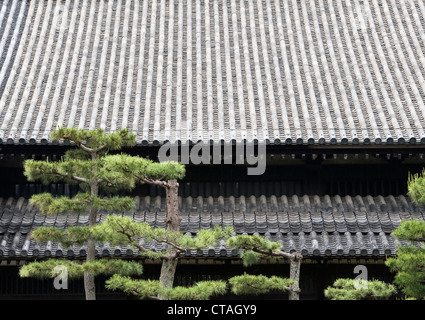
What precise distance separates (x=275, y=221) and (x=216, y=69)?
12.4 feet

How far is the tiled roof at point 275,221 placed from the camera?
1245 centimetres

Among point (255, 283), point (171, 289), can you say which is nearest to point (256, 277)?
point (255, 283)

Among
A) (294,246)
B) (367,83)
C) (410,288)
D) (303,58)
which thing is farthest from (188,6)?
(410,288)

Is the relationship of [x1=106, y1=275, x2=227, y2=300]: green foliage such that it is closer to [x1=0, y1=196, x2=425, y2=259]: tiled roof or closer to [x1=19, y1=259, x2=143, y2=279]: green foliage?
[x1=19, y1=259, x2=143, y2=279]: green foliage

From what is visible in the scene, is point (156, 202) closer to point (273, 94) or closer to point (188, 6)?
point (273, 94)

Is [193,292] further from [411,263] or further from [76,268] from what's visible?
[411,263]

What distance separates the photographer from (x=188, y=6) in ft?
58.6

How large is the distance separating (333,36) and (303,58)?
1.21 meters

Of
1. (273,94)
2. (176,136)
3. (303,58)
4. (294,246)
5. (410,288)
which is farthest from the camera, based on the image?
(303,58)

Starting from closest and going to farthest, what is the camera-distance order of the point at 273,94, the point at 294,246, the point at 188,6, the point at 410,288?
the point at 410,288, the point at 294,246, the point at 273,94, the point at 188,6

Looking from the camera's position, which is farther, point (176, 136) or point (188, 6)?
point (188, 6)

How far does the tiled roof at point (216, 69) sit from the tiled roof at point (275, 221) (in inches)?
47.8

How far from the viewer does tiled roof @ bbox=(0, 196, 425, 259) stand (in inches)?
490

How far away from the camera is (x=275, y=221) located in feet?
43.2
